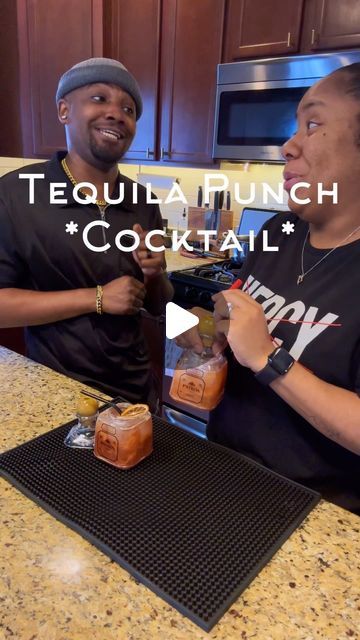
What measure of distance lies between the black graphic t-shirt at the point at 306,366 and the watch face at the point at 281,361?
0.29ft

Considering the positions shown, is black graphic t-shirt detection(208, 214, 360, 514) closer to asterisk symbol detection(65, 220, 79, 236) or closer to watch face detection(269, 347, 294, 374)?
watch face detection(269, 347, 294, 374)

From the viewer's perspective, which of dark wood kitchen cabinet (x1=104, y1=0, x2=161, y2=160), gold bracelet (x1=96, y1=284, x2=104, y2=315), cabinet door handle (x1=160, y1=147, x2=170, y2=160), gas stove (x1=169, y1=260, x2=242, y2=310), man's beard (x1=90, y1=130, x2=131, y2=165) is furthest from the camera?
cabinet door handle (x1=160, y1=147, x2=170, y2=160)

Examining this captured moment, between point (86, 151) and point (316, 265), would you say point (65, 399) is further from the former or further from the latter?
point (86, 151)

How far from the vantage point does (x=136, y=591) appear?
0.55m

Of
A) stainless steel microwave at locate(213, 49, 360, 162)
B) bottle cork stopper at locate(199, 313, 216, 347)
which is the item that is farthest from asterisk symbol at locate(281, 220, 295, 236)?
stainless steel microwave at locate(213, 49, 360, 162)

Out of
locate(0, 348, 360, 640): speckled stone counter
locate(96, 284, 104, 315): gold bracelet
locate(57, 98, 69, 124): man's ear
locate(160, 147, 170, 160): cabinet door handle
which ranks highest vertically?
locate(57, 98, 69, 124): man's ear

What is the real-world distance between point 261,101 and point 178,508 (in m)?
2.00

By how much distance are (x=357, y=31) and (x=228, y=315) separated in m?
1.66

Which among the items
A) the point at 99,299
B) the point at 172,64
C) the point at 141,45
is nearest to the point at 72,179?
the point at 99,299

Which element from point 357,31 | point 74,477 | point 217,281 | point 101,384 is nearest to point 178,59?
point 357,31

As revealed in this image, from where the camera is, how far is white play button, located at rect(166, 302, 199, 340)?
0.89m

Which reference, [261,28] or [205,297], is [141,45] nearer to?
[261,28]

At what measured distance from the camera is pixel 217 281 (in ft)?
7.09

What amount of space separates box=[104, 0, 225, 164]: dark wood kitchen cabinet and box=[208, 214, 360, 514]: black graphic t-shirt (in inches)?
67.9
